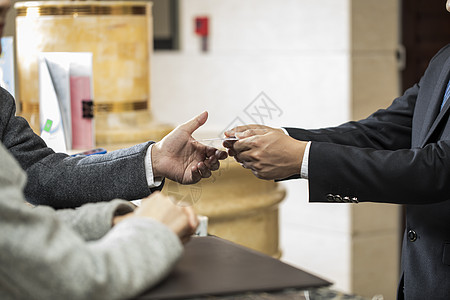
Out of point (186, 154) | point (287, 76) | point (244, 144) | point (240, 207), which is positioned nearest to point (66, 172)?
point (186, 154)

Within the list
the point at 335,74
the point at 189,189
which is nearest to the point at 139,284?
the point at 189,189

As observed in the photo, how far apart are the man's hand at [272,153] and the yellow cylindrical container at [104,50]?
0.91m

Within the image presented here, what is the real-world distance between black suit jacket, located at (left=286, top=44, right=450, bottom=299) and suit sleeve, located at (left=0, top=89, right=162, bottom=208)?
44 centimetres

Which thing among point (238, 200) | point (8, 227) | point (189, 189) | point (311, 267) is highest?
point (8, 227)

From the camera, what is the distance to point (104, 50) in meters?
2.62

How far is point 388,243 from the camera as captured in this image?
13.9ft

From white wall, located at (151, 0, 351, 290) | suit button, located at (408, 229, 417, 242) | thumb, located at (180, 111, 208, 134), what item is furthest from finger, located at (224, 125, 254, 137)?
white wall, located at (151, 0, 351, 290)

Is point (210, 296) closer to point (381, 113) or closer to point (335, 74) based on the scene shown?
point (381, 113)

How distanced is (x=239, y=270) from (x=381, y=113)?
49.6 inches

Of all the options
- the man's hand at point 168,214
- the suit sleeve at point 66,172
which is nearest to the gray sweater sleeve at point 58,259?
the man's hand at point 168,214

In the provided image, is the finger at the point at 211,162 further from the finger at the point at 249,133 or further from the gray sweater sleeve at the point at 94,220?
the gray sweater sleeve at the point at 94,220

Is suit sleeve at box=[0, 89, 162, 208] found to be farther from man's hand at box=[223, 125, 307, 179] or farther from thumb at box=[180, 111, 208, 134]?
man's hand at box=[223, 125, 307, 179]

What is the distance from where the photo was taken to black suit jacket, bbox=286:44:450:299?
5.41 feet

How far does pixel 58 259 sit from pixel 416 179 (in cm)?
105
